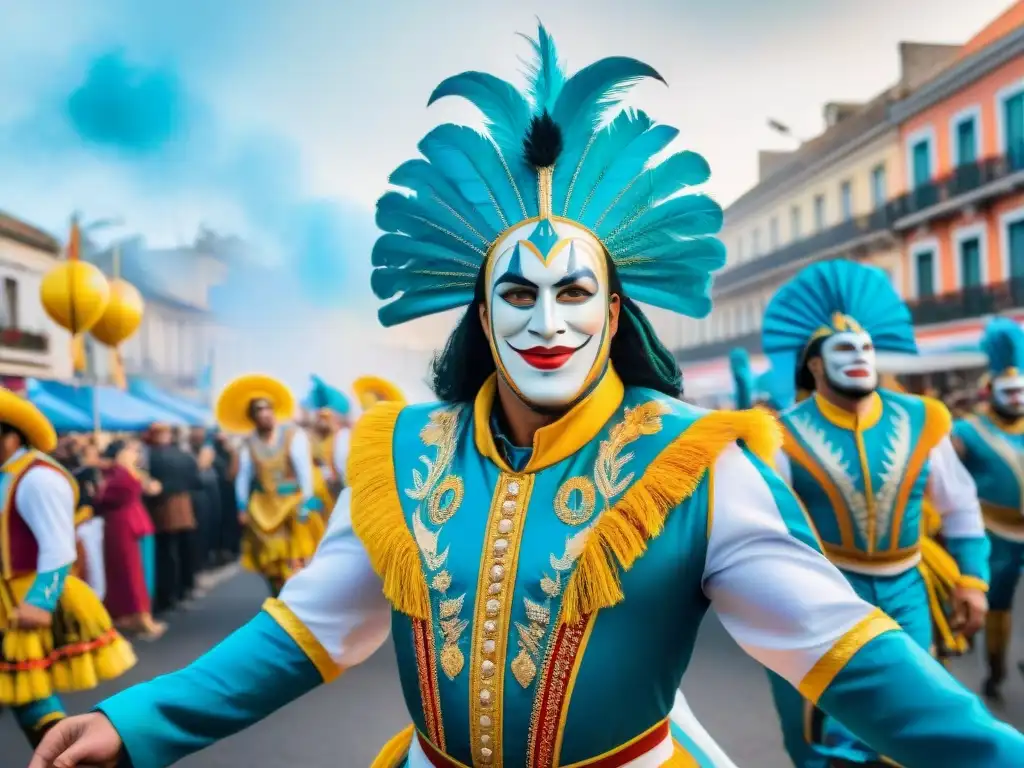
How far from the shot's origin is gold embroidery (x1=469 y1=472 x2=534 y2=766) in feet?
6.14

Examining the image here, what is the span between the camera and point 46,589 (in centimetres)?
448

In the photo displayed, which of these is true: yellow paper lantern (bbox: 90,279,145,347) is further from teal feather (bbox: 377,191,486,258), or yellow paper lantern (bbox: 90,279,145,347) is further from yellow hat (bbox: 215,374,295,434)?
teal feather (bbox: 377,191,486,258)

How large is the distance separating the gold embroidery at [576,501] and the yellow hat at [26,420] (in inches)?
134

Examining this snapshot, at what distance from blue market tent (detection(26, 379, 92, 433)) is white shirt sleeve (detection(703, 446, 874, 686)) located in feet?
39.1

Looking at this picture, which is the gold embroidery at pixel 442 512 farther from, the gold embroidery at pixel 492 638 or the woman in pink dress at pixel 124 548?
the woman in pink dress at pixel 124 548

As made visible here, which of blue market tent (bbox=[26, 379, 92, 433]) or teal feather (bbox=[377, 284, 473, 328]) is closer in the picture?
teal feather (bbox=[377, 284, 473, 328])

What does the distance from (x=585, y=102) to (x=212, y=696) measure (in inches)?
55.1

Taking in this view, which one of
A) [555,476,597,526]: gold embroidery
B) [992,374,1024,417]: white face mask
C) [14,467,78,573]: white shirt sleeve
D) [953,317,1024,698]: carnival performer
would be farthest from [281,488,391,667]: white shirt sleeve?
[992,374,1024,417]: white face mask

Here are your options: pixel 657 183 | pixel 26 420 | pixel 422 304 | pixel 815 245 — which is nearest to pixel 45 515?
pixel 26 420

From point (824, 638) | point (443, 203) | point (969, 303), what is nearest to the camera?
point (824, 638)

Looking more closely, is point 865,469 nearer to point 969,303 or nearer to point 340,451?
point 340,451

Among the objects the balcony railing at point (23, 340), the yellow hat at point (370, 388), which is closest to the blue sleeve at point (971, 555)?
the yellow hat at point (370, 388)

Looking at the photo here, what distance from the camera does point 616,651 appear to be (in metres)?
1.83

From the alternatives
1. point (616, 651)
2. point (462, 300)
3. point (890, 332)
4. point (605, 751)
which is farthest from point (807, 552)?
point (890, 332)
